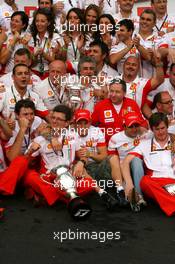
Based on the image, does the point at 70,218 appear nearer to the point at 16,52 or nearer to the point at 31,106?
the point at 31,106

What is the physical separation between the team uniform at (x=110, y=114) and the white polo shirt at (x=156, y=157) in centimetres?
51

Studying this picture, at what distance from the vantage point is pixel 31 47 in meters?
7.28

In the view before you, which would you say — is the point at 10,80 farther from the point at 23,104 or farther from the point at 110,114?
the point at 110,114

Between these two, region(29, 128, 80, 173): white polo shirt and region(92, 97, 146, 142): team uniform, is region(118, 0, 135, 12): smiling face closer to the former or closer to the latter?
region(92, 97, 146, 142): team uniform

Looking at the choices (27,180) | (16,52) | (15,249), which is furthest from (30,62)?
(15,249)

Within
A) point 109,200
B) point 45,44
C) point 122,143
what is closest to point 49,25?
point 45,44

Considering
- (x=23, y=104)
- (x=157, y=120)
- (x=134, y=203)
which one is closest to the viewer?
(x=134, y=203)

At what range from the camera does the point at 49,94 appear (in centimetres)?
670

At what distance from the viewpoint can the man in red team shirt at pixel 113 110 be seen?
6.32 meters

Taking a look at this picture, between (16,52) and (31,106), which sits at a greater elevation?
(16,52)

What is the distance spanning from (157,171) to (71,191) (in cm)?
95

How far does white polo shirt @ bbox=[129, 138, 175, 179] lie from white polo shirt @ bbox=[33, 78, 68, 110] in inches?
51.2

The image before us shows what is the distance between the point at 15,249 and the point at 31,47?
3398mm

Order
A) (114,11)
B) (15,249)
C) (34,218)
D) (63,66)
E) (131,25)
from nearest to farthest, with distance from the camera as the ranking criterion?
(15,249)
(34,218)
(63,66)
(131,25)
(114,11)
